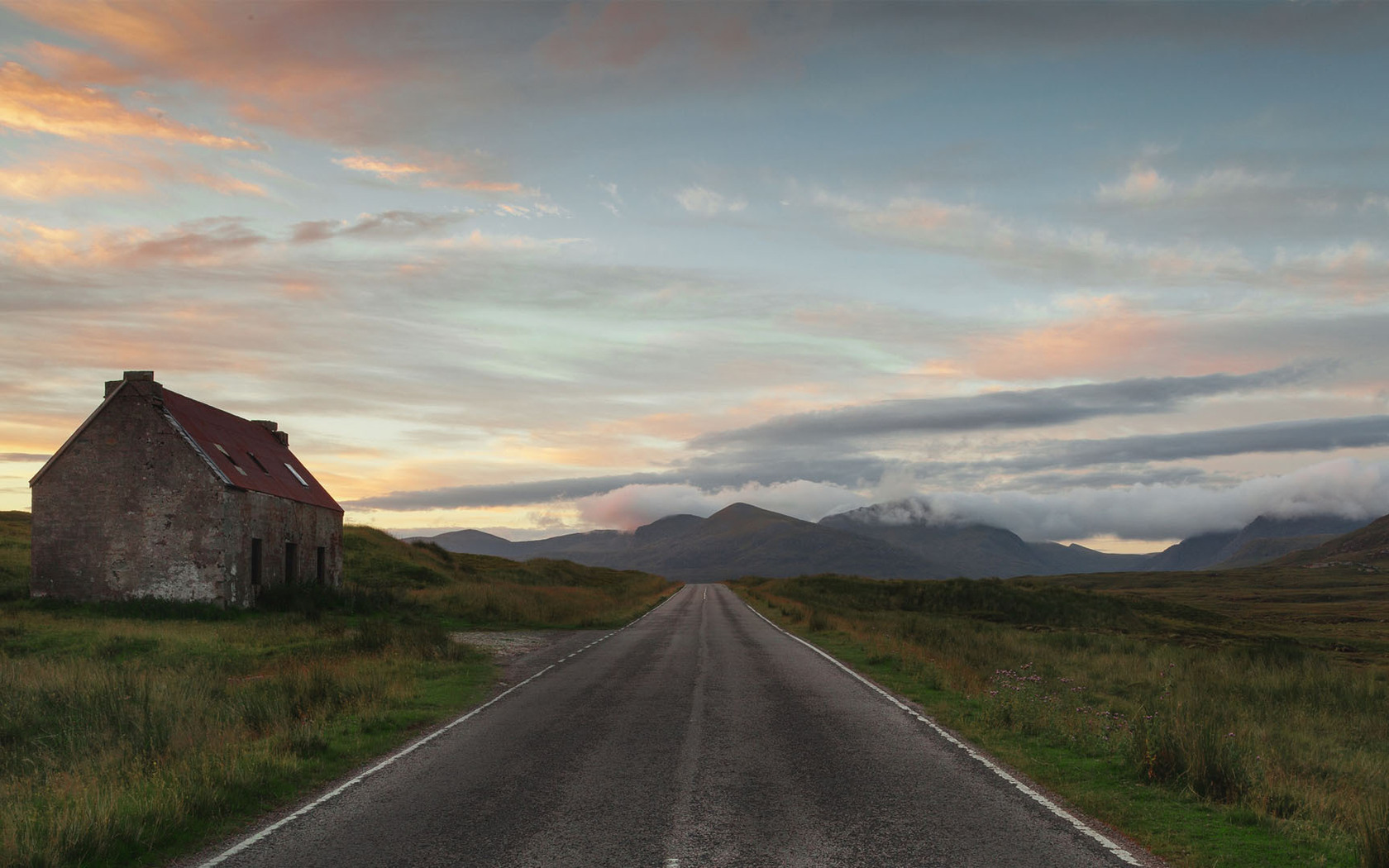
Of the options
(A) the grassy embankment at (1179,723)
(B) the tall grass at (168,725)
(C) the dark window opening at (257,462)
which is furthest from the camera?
(C) the dark window opening at (257,462)

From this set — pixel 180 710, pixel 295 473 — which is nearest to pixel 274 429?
pixel 295 473

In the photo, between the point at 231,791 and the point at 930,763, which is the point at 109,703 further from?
the point at 930,763

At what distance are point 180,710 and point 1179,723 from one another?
14.4 metres

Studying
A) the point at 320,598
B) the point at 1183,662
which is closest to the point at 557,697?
the point at 1183,662

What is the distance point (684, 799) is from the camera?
9.19 m

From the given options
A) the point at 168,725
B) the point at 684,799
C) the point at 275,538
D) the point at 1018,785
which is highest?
the point at 275,538

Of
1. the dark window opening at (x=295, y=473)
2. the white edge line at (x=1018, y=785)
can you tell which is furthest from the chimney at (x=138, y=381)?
the white edge line at (x=1018, y=785)

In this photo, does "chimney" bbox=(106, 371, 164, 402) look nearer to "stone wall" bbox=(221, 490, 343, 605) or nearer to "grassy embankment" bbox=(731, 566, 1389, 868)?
"stone wall" bbox=(221, 490, 343, 605)

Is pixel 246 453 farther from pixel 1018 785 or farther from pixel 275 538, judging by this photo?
pixel 1018 785

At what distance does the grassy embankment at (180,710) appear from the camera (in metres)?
8.31

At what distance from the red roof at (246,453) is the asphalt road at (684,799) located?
965 inches

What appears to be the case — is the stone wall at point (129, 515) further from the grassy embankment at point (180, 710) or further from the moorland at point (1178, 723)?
the moorland at point (1178, 723)

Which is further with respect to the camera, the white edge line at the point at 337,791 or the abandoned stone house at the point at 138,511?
the abandoned stone house at the point at 138,511

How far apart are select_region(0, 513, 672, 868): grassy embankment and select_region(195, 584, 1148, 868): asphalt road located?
3.53 ft
